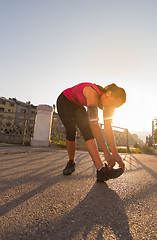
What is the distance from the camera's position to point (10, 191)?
118 centimetres

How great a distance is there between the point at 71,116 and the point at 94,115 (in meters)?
0.53

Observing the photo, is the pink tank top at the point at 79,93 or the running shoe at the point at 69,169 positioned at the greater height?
the pink tank top at the point at 79,93

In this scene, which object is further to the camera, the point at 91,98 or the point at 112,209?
the point at 91,98

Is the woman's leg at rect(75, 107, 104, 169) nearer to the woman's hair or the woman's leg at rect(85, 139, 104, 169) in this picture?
the woman's leg at rect(85, 139, 104, 169)

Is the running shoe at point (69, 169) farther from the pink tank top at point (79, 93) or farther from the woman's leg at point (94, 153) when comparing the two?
the pink tank top at point (79, 93)

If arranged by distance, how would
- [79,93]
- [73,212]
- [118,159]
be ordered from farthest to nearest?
[79,93]
[118,159]
[73,212]

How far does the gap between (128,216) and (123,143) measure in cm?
951

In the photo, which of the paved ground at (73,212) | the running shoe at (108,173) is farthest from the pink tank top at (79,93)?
the paved ground at (73,212)

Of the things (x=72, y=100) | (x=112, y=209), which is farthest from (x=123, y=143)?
(x=112, y=209)

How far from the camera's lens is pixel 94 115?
158 centimetres

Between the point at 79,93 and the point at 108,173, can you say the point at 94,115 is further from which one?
the point at 108,173

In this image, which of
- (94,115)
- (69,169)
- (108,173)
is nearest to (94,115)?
(94,115)

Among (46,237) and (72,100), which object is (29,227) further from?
(72,100)

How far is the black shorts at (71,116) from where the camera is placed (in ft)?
6.67
